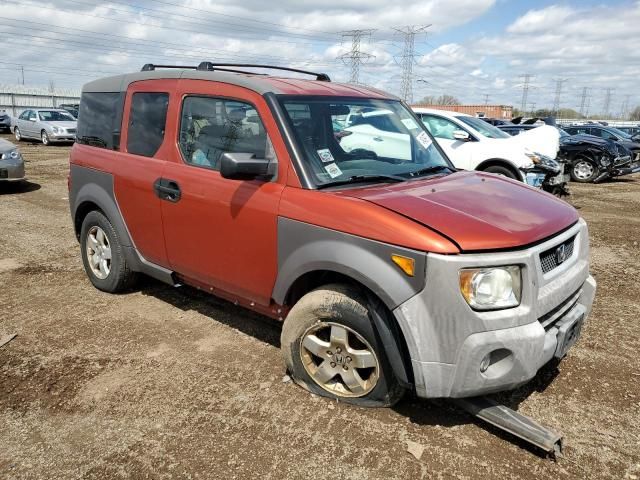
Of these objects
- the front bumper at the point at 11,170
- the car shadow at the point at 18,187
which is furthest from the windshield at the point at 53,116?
the front bumper at the point at 11,170

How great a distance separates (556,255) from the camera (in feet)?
9.77

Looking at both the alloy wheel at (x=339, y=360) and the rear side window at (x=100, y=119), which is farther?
the rear side window at (x=100, y=119)

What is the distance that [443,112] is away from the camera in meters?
10.2

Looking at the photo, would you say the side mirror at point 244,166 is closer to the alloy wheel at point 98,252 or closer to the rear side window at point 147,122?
the rear side window at point 147,122

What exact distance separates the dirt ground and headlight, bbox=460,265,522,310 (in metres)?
0.82

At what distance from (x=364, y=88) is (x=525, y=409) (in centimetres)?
265

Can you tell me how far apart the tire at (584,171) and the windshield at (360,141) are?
40.8 ft

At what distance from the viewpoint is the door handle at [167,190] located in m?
3.79

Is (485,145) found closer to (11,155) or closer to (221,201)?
(221,201)

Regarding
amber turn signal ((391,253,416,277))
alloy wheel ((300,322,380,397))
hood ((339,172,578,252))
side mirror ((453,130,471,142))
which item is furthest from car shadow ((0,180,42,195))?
amber turn signal ((391,253,416,277))

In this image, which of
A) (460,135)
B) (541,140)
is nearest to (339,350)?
(460,135)

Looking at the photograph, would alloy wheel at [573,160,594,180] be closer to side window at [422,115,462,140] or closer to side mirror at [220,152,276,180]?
side window at [422,115,462,140]

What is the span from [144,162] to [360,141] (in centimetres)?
172

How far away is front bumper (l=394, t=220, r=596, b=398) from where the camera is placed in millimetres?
2570
